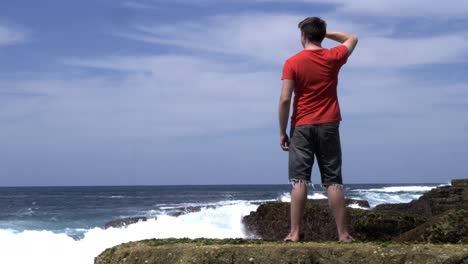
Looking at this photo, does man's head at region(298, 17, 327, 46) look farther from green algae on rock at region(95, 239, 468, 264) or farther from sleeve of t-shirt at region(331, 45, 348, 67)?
green algae on rock at region(95, 239, 468, 264)

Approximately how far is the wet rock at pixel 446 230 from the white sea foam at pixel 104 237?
1114 centimetres

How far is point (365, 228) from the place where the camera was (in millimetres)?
8797

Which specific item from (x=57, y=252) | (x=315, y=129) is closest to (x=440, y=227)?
(x=315, y=129)

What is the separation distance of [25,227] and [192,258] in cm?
3050

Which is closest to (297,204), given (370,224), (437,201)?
(370,224)

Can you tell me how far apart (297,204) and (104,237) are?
17.4 m

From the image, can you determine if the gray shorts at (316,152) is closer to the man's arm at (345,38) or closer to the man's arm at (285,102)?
the man's arm at (285,102)

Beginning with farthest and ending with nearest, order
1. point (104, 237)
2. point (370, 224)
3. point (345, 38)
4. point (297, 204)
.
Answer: point (104, 237)
point (370, 224)
point (345, 38)
point (297, 204)

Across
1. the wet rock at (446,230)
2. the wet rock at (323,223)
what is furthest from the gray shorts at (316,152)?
the wet rock at (323,223)

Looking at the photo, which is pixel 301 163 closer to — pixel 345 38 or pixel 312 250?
pixel 312 250

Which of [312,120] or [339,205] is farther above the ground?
[312,120]

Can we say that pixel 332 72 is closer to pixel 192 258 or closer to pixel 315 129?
pixel 315 129

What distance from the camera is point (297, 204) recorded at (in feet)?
17.7

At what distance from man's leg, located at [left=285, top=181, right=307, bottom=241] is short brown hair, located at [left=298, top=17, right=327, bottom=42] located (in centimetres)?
110
